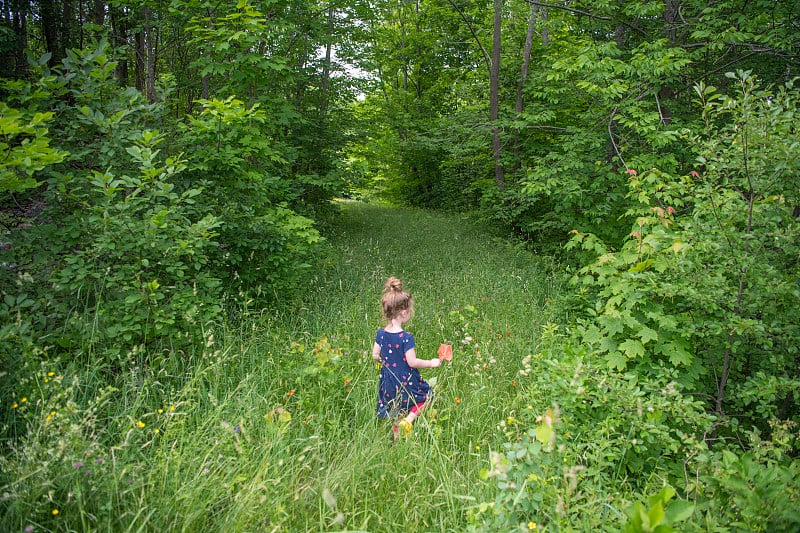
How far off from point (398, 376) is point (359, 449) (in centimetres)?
82

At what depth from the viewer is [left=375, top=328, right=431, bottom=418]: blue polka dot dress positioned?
3.39 m

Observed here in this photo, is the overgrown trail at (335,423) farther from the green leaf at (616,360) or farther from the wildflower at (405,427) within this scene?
the green leaf at (616,360)

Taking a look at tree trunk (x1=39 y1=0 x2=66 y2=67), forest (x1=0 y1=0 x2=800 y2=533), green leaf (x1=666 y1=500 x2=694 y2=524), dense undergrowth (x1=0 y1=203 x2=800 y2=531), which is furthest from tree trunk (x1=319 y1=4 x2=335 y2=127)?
green leaf (x1=666 y1=500 x2=694 y2=524)

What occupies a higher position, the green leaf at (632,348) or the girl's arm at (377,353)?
the green leaf at (632,348)

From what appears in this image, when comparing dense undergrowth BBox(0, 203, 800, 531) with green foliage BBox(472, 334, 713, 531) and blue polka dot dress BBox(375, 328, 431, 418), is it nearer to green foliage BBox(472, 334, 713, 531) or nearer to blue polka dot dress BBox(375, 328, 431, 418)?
green foliage BBox(472, 334, 713, 531)

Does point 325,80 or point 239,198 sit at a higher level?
point 325,80

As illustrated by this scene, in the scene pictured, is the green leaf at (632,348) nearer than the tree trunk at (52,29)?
Yes

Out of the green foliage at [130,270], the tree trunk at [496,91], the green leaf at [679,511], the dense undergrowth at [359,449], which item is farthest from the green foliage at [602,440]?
the tree trunk at [496,91]

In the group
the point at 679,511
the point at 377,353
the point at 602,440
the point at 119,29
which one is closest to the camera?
the point at 679,511

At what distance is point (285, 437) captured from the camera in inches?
109

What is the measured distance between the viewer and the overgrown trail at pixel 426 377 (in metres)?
2.33

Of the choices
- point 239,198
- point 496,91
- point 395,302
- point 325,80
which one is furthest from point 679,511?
point 496,91

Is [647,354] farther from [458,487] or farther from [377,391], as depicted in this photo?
[377,391]

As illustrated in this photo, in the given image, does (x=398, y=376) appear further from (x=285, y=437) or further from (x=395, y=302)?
(x=285, y=437)
